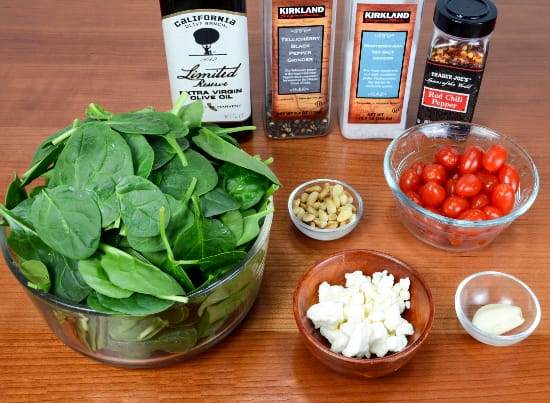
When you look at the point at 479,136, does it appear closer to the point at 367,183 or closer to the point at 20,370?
the point at 367,183

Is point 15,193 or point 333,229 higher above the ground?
point 15,193

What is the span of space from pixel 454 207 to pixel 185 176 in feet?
1.02

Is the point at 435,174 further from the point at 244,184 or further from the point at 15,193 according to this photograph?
the point at 15,193

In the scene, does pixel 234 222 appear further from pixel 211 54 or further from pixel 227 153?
pixel 211 54

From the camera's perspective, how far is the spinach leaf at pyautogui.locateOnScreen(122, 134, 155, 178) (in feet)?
1.81

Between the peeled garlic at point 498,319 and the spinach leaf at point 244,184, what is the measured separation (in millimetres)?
250

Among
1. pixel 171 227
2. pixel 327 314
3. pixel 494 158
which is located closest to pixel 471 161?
pixel 494 158

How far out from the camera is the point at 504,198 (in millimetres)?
705

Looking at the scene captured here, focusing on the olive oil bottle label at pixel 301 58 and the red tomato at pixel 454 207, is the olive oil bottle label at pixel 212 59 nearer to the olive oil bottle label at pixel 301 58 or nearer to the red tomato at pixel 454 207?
the olive oil bottle label at pixel 301 58

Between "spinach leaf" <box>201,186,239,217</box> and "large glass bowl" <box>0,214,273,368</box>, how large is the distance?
0.14ft

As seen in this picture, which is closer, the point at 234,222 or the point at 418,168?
the point at 234,222

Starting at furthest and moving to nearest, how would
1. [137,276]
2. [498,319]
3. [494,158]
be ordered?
1. [494,158]
2. [498,319]
3. [137,276]

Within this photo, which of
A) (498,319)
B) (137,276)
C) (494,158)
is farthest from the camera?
(494,158)

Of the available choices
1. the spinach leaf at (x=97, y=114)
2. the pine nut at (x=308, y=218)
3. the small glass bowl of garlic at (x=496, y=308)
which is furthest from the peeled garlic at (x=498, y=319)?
the spinach leaf at (x=97, y=114)
